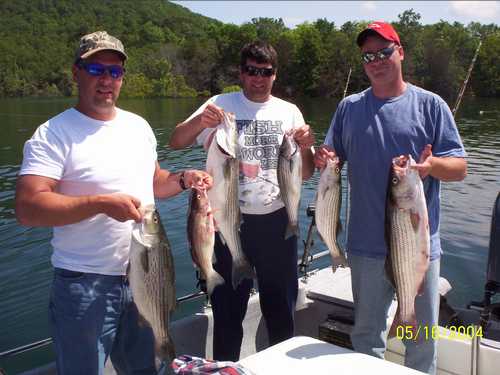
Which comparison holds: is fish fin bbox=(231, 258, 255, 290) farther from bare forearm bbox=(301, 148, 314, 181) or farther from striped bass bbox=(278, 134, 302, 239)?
bare forearm bbox=(301, 148, 314, 181)

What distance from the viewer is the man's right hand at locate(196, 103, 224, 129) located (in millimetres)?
3537

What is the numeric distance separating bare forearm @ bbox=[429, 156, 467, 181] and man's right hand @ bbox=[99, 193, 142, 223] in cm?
183

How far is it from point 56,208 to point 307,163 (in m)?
2.12

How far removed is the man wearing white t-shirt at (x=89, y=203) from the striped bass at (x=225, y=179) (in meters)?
0.64

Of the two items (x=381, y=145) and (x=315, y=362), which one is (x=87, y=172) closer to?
(x=315, y=362)

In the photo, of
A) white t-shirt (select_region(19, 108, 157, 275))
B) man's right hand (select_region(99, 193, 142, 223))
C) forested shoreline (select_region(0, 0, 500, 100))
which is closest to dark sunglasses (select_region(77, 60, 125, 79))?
white t-shirt (select_region(19, 108, 157, 275))

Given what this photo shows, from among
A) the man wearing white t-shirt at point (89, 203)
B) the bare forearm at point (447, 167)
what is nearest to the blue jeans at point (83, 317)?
the man wearing white t-shirt at point (89, 203)

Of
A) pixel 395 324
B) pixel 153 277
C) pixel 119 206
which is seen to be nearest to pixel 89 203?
pixel 119 206

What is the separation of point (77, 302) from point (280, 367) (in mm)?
1187

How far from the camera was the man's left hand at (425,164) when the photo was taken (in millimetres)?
3033

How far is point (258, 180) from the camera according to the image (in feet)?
12.6

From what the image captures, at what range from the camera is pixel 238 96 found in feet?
13.1

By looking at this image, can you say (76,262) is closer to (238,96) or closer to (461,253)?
(238,96)

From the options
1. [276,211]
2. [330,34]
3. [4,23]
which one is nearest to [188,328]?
[276,211]
